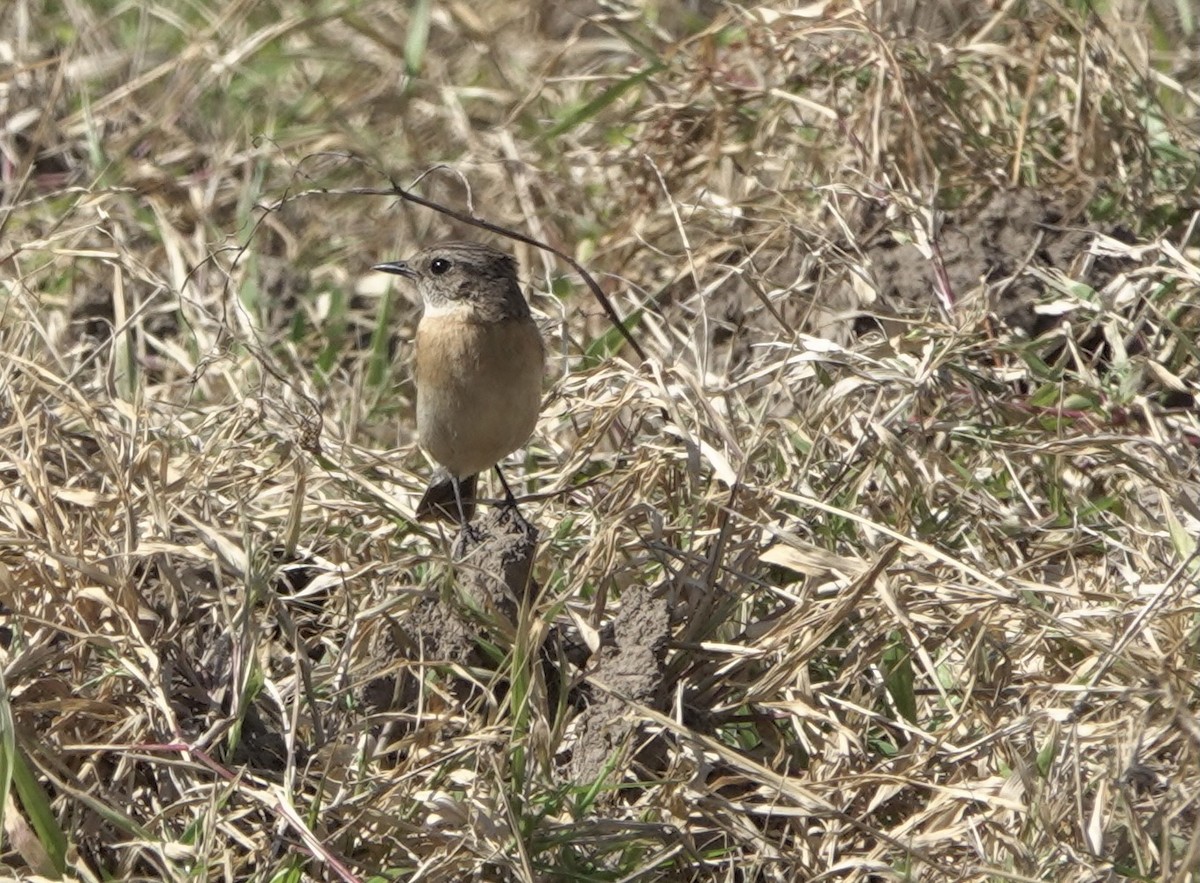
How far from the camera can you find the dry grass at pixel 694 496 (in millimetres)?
4117

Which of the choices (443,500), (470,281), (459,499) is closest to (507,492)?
(443,500)

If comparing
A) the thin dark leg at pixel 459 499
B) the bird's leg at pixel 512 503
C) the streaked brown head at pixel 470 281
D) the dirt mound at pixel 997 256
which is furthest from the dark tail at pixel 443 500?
the dirt mound at pixel 997 256

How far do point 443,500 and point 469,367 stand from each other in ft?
1.37

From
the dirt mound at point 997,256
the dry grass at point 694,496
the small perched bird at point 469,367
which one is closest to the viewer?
the dry grass at point 694,496

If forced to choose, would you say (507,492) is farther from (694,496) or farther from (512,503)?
(694,496)

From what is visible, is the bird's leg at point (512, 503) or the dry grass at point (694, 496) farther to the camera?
the bird's leg at point (512, 503)

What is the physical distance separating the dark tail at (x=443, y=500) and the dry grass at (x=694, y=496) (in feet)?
0.40

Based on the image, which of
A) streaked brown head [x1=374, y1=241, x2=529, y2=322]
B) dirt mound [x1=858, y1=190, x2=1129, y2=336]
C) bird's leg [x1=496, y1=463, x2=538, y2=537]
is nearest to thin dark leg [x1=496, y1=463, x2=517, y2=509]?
bird's leg [x1=496, y1=463, x2=538, y2=537]

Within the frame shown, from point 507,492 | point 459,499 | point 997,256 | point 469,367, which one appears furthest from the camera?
point 997,256

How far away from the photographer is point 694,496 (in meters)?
4.74

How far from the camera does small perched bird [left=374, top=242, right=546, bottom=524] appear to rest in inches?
209

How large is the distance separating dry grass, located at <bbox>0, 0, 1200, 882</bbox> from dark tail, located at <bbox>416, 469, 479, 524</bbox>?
0.12m

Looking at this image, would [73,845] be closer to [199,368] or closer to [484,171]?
[199,368]

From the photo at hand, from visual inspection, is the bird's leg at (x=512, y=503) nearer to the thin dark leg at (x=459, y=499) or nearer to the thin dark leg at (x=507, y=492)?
the thin dark leg at (x=507, y=492)
